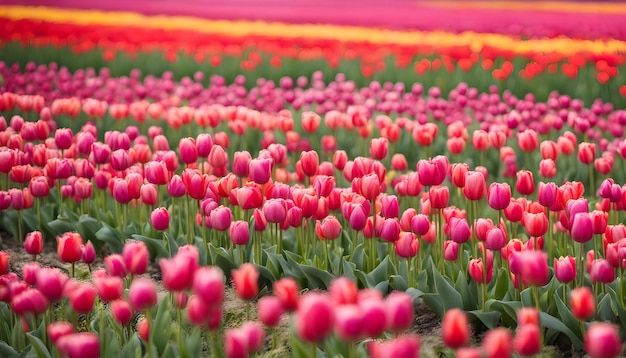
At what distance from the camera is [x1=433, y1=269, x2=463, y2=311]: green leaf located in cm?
258

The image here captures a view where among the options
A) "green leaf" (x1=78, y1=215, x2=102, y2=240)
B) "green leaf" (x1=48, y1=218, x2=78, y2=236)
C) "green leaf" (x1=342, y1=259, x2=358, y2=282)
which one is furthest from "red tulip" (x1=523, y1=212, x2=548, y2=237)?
"green leaf" (x1=48, y1=218, x2=78, y2=236)

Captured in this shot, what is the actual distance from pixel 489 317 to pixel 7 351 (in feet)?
4.83

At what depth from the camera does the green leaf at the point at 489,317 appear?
2516 millimetres

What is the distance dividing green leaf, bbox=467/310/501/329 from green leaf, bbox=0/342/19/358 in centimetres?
140

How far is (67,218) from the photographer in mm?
3604

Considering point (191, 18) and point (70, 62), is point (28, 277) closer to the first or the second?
point (70, 62)

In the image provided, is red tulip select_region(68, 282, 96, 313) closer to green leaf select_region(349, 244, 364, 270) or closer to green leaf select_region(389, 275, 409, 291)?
green leaf select_region(389, 275, 409, 291)

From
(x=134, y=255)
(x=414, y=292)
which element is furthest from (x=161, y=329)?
(x=414, y=292)

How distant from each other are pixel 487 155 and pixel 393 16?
10306 mm

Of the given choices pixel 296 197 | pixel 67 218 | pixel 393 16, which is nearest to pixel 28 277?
pixel 296 197

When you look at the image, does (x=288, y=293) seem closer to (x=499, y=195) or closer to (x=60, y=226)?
(x=499, y=195)

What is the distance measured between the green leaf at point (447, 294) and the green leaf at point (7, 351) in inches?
51.7

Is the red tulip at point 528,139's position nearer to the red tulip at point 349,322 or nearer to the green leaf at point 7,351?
the green leaf at point 7,351

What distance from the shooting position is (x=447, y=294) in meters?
2.59
